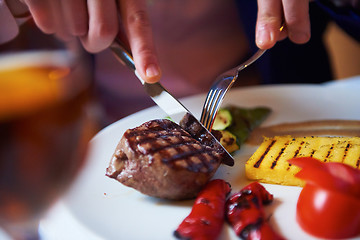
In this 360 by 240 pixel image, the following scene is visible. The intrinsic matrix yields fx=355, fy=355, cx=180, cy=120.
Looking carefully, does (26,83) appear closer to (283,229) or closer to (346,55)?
(283,229)

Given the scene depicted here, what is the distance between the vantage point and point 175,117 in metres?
1.79

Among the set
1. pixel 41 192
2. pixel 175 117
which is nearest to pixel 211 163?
pixel 175 117

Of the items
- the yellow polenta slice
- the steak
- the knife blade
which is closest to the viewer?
the steak

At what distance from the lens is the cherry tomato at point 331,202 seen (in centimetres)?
122

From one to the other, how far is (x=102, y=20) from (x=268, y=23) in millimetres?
881

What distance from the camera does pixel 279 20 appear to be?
189 cm

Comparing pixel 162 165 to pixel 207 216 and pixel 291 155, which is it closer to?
pixel 207 216

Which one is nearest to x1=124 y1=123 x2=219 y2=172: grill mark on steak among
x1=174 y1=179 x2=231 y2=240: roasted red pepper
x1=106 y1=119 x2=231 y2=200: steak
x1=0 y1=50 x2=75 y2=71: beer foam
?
x1=106 y1=119 x2=231 y2=200: steak

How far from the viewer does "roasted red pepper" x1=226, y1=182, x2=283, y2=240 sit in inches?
49.8

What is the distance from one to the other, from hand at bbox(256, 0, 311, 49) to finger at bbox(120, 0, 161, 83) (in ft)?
1.82

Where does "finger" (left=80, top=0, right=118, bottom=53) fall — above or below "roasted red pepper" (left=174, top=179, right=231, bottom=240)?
above

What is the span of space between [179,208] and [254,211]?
34 cm

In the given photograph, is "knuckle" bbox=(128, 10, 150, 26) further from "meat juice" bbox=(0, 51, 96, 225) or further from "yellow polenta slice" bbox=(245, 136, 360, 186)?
"yellow polenta slice" bbox=(245, 136, 360, 186)

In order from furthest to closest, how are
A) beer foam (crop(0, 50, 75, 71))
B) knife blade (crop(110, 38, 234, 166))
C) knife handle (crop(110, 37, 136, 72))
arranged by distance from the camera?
beer foam (crop(0, 50, 75, 71)) < knife handle (crop(110, 37, 136, 72)) < knife blade (crop(110, 38, 234, 166))
